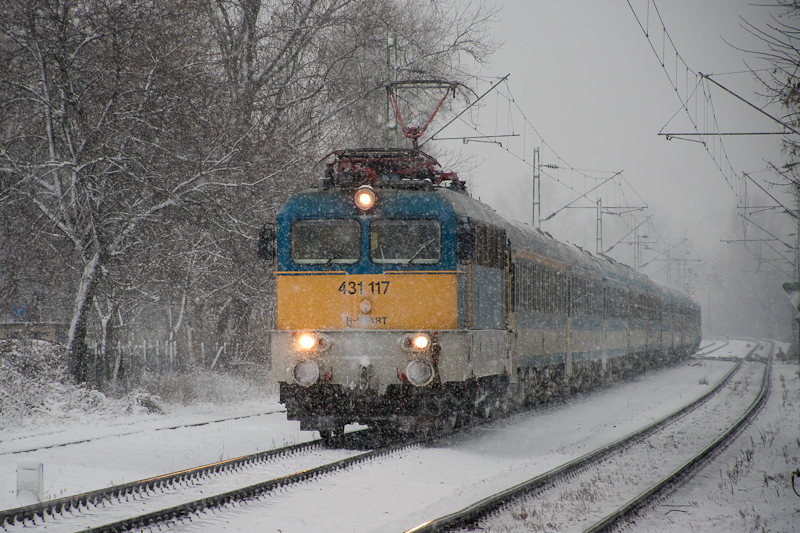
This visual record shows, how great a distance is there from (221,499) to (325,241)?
168 inches

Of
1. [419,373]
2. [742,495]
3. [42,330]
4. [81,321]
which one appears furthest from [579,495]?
[42,330]

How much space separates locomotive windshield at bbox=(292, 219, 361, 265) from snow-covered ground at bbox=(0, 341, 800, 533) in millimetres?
2536

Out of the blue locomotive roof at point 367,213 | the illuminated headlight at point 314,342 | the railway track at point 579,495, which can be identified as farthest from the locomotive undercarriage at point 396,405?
the railway track at point 579,495

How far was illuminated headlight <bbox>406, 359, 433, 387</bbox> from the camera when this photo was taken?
10070 millimetres

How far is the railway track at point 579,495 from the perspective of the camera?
6.83 meters

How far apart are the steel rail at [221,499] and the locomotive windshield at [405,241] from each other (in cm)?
244

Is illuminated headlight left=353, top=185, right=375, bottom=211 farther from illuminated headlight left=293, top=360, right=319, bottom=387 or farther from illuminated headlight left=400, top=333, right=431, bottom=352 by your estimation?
illuminated headlight left=293, top=360, right=319, bottom=387

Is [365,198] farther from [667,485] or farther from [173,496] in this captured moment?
[667,485]

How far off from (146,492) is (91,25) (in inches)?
356

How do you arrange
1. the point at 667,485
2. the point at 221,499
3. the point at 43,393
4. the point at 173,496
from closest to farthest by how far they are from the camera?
the point at 221,499, the point at 173,496, the point at 667,485, the point at 43,393

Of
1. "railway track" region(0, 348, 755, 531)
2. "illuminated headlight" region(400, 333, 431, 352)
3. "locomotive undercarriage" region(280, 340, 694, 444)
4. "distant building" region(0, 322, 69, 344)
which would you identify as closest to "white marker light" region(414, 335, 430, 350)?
"illuminated headlight" region(400, 333, 431, 352)

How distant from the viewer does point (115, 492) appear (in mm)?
7484

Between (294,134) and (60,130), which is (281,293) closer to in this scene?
(60,130)

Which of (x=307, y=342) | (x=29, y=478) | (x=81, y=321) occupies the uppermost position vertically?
(x=81, y=321)
